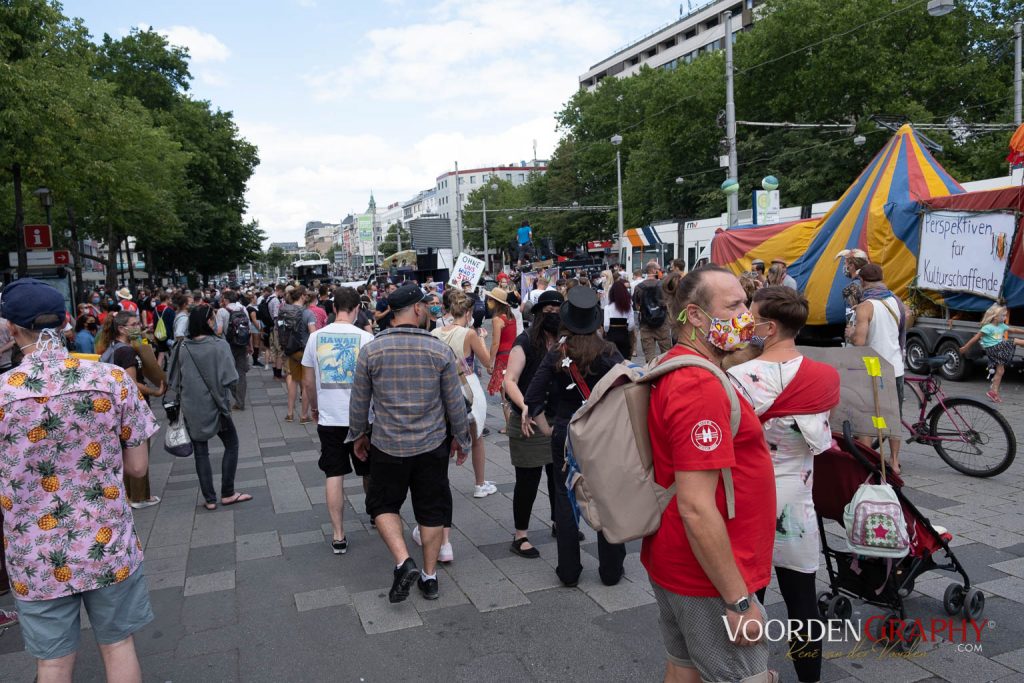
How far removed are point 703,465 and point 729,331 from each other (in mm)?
432

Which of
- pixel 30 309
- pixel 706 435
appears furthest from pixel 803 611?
pixel 30 309

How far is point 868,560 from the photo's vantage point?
3.64 meters

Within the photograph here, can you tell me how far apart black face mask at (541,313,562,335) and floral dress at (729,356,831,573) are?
200 cm

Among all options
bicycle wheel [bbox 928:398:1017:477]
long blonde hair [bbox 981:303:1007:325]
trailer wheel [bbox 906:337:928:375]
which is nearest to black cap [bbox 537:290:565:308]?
bicycle wheel [bbox 928:398:1017:477]

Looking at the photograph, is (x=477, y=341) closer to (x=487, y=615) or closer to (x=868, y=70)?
(x=487, y=615)

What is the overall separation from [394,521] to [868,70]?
102 ft

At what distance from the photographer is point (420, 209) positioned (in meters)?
168

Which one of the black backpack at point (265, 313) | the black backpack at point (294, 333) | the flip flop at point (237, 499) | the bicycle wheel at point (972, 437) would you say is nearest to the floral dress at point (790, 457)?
the bicycle wheel at point (972, 437)

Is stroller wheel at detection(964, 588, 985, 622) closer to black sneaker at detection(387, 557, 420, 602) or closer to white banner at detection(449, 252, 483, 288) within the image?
black sneaker at detection(387, 557, 420, 602)

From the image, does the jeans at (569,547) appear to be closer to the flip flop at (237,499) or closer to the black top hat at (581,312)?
the black top hat at (581,312)

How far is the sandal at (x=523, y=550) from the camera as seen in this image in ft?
16.5

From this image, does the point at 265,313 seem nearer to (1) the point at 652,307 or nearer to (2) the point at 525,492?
(1) the point at 652,307

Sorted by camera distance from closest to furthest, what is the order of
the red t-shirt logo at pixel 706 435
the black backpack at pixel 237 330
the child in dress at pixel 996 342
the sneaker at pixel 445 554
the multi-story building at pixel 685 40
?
the red t-shirt logo at pixel 706 435, the sneaker at pixel 445 554, the child in dress at pixel 996 342, the black backpack at pixel 237 330, the multi-story building at pixel 685 40

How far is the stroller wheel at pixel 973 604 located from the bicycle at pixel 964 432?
8.97 ft
